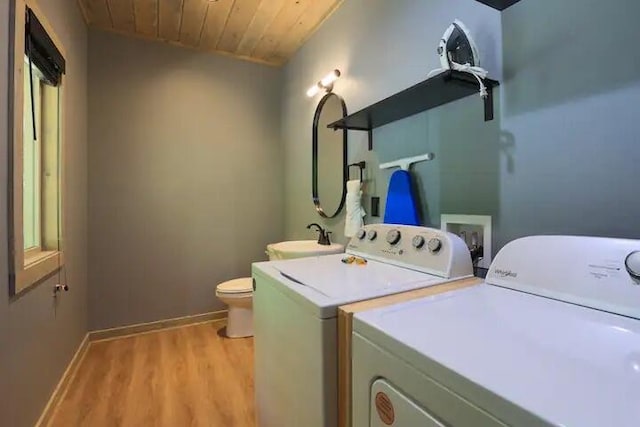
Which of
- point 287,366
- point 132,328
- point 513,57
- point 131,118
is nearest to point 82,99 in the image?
point 131,118

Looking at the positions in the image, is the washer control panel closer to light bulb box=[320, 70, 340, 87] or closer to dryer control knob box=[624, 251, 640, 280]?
dryer control knob box=[624, 251, 640, 280]

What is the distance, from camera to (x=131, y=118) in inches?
103

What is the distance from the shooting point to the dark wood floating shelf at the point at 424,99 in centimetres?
124

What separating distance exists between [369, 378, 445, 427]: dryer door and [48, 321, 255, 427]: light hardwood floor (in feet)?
3.83

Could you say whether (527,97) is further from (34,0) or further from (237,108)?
(237,108)

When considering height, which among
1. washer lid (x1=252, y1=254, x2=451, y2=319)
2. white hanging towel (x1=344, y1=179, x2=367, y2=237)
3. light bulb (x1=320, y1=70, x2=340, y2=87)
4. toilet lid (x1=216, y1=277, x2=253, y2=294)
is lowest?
toilet lid (x1=216, y1=277, x2=253, y2=294)

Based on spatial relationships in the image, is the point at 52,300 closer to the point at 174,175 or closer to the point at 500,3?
the point at 174,175

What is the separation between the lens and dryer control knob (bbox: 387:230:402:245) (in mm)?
1341

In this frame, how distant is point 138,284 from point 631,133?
3.06 metres

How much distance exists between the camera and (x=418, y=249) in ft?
4.05

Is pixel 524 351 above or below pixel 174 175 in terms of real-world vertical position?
below

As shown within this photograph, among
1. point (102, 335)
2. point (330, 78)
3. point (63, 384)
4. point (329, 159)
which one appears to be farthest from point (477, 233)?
point (102, 335)

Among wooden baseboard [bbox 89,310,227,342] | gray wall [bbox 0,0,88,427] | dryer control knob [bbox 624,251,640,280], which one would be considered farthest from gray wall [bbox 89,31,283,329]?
dryer control knob [bbox 624,251,640,280]

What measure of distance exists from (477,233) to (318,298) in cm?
78
